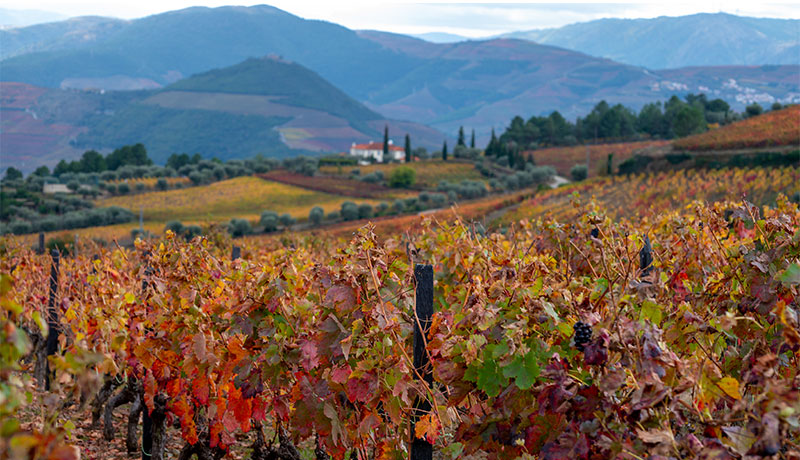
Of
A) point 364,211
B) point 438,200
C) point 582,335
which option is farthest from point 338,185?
point 582,335

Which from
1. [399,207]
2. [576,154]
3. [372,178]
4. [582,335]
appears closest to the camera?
[582,335]

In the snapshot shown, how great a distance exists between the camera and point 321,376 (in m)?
3.58

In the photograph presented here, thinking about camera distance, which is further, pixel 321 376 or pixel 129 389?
pixel 129 389

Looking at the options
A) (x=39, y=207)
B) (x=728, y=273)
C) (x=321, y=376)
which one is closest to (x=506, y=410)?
(x=321, y=376)

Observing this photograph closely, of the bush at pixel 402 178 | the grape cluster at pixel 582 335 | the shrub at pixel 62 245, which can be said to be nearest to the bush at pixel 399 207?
the bush at pixel 402 178

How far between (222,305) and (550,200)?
3526cm

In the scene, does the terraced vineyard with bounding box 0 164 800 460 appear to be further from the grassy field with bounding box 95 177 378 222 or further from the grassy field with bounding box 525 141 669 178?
the grassy field with bounding box 525 141 669 178

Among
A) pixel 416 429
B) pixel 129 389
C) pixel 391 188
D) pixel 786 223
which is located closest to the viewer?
pixel 416 429

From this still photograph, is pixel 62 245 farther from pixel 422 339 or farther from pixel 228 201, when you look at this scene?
pixel 228 201

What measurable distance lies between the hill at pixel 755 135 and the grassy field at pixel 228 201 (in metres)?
32.8

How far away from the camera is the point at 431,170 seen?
8225 cm

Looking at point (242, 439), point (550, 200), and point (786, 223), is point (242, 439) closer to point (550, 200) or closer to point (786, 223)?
point (786, 223)

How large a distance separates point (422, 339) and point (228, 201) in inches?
2673

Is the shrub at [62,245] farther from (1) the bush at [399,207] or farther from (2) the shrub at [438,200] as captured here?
(2) the shrub at [438,200]
